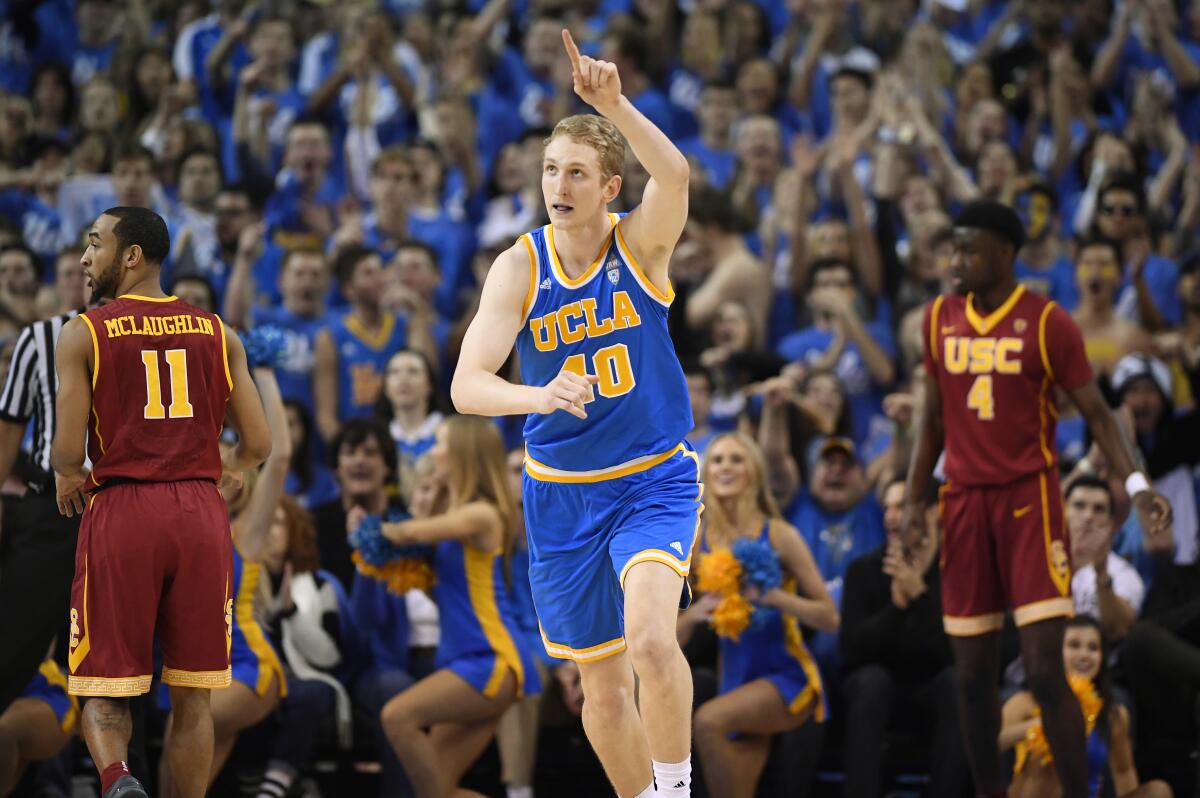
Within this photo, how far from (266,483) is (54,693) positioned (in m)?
1.39

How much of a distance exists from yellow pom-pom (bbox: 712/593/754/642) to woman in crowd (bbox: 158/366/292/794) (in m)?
2.15

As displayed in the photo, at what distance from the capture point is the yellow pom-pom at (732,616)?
7555 mm

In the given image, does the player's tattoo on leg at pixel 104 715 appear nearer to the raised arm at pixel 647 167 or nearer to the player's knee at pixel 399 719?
the player's knee at pixel 399 719

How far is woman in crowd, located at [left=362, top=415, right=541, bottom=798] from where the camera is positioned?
7.66 metres

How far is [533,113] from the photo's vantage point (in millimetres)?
13656

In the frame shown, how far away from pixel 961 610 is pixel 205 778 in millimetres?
3195

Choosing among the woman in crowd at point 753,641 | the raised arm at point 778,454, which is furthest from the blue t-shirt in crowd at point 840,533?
the woman in crowd at point 753,641

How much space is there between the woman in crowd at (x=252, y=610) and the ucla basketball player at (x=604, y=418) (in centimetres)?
201

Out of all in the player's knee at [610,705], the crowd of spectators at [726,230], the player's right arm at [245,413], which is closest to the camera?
the player's knee at [610,705]

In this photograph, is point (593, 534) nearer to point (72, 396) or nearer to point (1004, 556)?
point (72, 396)

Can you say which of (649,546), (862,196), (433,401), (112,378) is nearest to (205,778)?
(112,378)

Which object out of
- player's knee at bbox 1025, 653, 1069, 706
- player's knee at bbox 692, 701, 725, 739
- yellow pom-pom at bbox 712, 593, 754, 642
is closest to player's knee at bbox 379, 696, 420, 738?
player's knee at bbox 692, 701, 725, 739


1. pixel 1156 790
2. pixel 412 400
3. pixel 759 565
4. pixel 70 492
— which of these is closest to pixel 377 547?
pixel 759 565

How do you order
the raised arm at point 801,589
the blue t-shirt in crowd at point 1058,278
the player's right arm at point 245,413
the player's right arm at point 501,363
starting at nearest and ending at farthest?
1. the player's right arm at point 501,363
2. the player's right arm at point 245,413
3. the raised arm at point 801,589
4. the blue t-shirt in crowd at point 1058,278
